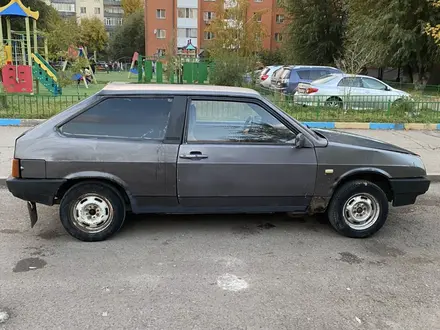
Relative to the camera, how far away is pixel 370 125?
1133cm

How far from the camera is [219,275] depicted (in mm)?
3666

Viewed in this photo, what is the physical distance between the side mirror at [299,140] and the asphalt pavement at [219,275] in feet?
3.45

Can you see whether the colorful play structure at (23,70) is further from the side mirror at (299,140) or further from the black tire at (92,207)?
the side mirror at (299,140)

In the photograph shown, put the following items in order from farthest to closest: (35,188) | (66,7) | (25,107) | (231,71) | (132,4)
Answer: (66,7) < (132,4) < (231,71) < (25,107) < (35,188)

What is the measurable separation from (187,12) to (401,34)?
129ft

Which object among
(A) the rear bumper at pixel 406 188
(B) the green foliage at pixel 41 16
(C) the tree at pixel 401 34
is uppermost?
(B) the green foliage at pixel 41 16

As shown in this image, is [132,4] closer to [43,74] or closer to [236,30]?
[236,30]

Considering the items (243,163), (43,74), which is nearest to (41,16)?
(43,74)

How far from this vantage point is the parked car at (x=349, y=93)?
479 inches

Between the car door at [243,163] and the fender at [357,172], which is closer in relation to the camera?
the car door at [243,163]

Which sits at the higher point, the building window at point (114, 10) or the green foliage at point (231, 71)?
the building window at point (114, 10)

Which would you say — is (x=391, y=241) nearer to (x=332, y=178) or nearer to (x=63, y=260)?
(x=332, y=178)

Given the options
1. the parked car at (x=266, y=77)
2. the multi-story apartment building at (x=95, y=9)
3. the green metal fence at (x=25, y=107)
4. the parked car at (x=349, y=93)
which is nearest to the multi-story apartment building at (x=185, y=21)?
the multi-story apartment building at (x=95, y=9)

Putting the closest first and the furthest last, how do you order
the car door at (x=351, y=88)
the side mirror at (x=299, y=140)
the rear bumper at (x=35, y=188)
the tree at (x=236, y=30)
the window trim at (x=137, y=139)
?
the rear bumper at (x=35, y=188) → the window trim at (x=137, y=139) → the side mirror at (x=299, y=140) → the car door at (x=351, y=88) → the tree at (x=236, y=30)
